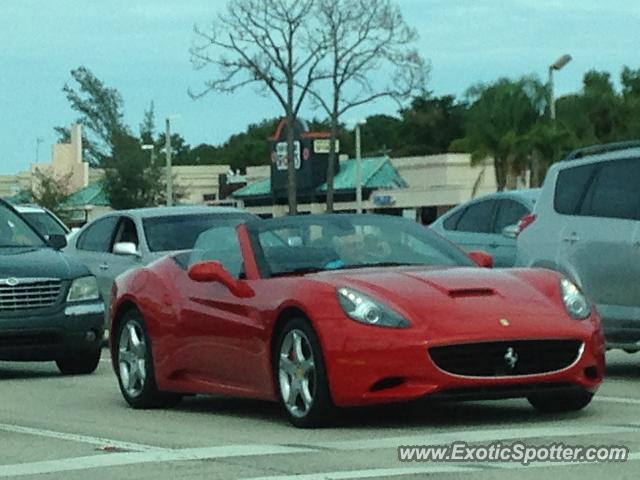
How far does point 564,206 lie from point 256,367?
15.3 ft

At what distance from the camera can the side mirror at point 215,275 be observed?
38.4ft

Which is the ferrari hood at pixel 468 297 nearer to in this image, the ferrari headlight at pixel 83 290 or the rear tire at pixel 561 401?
the rear tire at pixel 561 401

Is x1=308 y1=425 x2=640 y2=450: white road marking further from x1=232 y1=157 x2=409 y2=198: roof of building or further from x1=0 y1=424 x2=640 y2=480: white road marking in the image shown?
x1=232 y1=157 x2=409 y2=198: roof of building

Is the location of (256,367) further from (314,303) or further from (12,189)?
(12,189)

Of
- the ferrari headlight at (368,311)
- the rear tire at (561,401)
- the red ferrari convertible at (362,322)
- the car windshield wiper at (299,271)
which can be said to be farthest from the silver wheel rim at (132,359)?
the rear tire at (561,401)

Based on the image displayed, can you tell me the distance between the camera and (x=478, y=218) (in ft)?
74.0

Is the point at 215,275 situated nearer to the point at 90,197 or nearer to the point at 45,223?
the point at 45,223

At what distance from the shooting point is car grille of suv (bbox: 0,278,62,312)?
1642cm

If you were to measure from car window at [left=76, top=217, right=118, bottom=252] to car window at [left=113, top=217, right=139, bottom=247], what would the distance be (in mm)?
191

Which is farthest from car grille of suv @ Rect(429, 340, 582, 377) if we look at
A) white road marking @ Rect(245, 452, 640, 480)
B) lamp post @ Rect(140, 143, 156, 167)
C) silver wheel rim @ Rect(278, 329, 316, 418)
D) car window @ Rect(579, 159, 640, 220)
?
lamp post @ Rect(140, 143, 156, 167)

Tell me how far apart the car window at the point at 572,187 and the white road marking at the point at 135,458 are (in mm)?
5851

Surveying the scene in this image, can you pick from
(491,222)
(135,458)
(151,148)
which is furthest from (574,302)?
(151,148)

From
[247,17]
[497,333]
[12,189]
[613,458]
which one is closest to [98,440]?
[497,333]

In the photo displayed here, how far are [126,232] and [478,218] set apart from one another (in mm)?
4360
